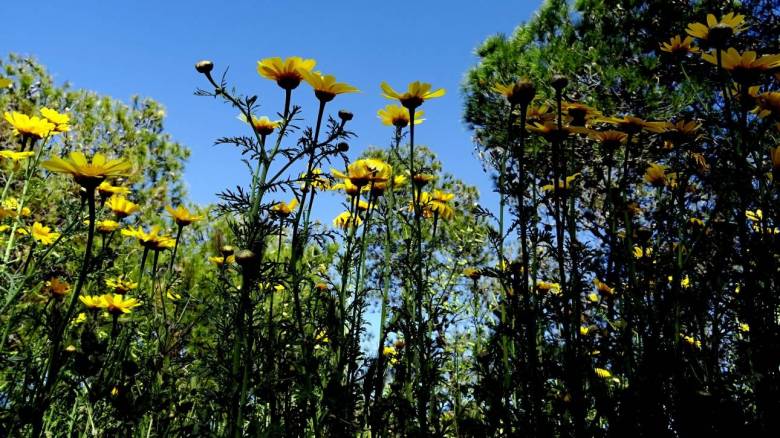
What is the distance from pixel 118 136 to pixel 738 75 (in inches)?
320

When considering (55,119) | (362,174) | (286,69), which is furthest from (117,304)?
(286,69)

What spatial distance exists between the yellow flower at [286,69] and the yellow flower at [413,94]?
0.44 metres

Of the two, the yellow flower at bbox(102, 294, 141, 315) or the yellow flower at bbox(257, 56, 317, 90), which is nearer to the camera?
the yellow flower at bbox(257, 56, 317, 90)

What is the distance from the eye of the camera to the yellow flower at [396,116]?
2451mm

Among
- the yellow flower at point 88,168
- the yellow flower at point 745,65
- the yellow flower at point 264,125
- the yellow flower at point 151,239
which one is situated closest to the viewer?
the yellow flower at point 88,168

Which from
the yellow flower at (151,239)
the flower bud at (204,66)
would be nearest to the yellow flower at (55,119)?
the yellow flower at (151,239)

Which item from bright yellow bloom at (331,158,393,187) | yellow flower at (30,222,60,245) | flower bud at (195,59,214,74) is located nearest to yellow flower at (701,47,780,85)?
bright yellow bloom at (331,158,393,187)

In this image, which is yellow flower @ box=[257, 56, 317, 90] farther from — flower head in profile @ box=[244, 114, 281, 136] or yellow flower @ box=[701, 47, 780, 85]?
yellow flower @ box=[701, 47, 780, 85]

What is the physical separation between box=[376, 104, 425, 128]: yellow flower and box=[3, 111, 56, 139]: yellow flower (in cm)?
159

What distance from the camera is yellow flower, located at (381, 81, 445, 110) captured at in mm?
2132

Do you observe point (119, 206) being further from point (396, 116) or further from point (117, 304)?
point (396, 116)

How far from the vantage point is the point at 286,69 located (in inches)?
68.9

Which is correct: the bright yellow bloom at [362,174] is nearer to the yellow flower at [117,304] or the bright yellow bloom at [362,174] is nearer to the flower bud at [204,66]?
the flower bud at [204,66]

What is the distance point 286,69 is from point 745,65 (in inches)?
63.4
